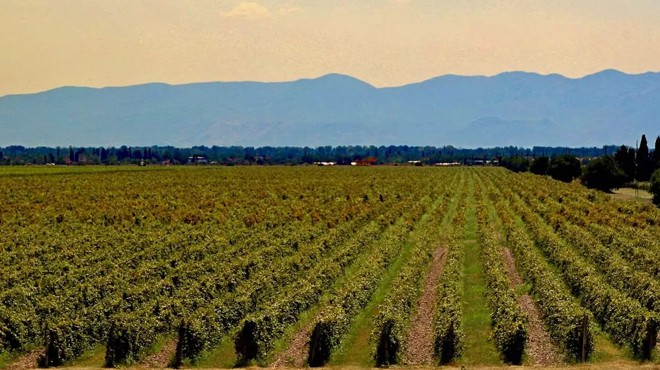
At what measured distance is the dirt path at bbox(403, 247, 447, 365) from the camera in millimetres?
19969

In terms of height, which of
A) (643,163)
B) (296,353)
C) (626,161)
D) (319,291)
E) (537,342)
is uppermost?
(626,161)

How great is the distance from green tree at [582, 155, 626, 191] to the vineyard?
4567cm

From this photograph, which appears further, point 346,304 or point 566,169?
point 566,169

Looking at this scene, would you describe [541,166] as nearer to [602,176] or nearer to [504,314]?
[602,176]

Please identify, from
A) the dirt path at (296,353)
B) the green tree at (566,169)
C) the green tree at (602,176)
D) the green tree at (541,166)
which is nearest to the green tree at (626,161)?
the green tree at (566,169)

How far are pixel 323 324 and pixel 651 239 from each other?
24402mm

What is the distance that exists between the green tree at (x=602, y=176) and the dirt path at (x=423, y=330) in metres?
68.5

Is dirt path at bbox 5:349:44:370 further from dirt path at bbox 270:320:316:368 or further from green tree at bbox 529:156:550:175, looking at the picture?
green tree at bbox 529:156:550:175

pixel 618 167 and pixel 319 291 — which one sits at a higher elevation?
pixel 618 167

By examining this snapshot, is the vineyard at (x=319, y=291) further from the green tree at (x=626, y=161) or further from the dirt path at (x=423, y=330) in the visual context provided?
the green tree at (x=626, y=161)

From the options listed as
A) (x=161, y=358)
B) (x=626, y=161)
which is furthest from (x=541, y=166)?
(x=161, y=358)

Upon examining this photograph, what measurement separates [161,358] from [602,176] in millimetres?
82108

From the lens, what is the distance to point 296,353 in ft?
67.2

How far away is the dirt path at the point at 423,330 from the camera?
19969 millimetres
